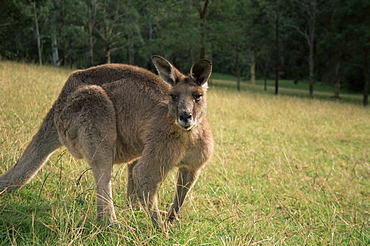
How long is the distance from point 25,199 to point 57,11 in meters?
26.1

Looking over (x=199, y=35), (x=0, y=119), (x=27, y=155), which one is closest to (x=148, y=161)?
(x=27, y=155)

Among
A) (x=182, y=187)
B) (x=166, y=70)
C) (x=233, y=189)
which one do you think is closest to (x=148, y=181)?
(x=182, y=187)

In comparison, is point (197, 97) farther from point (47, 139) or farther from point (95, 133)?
point (47, 139)

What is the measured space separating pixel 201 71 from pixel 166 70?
348mm

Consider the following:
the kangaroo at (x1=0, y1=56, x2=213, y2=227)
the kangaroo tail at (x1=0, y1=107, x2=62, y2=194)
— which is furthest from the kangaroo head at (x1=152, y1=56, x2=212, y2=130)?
the kangaroo tail at (x1=0, y1=107, x2=62, y2=194)

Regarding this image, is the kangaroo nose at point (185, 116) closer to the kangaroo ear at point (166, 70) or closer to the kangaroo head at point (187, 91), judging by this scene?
the kangaroo head at point (187, 91)

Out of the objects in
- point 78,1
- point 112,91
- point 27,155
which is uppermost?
point 78,1

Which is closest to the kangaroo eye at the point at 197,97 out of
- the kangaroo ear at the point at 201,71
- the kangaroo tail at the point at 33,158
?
the kangaroo ear at the point at 201,71

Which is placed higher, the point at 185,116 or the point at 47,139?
the point at 185,116

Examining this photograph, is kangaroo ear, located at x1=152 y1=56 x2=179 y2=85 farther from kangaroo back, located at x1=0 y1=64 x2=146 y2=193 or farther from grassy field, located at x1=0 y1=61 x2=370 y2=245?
grassy field, located at x1=0 y1=61 x2=370 y2=245

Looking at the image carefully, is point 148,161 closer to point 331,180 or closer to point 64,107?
point 64,107

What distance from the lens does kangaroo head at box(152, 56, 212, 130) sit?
8.43 ft

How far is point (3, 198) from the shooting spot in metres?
3.04

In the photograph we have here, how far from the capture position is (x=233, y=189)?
14.3 feet
